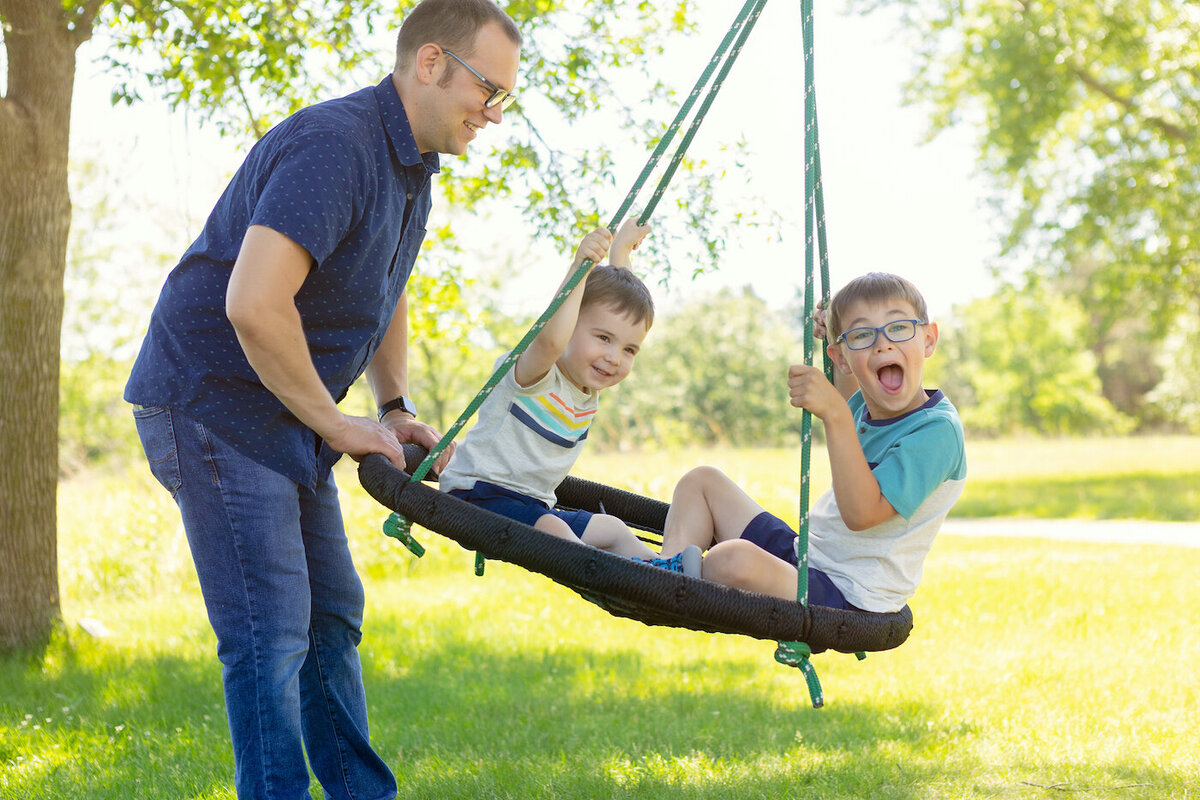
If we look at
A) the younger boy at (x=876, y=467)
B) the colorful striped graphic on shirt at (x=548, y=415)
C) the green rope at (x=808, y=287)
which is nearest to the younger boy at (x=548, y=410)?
the colorful striped graphic on shirt at (x=548, y=415)

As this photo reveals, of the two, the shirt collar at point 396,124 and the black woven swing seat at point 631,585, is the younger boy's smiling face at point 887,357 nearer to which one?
the black woven swing seat at point 631,585

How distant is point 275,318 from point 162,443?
1.60 ft

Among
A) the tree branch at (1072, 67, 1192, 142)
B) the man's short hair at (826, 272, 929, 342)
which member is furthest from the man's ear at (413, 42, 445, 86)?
the tree branch at (1072, 67, 1192, 142)

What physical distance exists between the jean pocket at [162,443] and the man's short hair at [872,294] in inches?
62.8

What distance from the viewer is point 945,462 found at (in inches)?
98.9

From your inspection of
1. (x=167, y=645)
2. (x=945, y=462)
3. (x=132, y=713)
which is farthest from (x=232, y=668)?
(x=167, y=645)

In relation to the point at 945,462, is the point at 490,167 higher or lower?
higher

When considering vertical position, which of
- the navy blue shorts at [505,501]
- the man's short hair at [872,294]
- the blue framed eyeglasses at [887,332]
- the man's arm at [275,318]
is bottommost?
the navy blue shorts at [505,501]

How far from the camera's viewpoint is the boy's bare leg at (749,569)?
2559 millimetres

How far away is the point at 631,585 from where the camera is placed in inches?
88.9

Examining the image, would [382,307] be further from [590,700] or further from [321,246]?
[590,700]

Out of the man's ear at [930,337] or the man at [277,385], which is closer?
the man at [277,385]

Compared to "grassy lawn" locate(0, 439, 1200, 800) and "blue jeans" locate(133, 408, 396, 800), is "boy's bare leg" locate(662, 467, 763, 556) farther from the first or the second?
"grassy lawn" locate(0, 439, 1200, 800)

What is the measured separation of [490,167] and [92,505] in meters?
5.99
